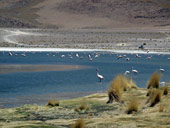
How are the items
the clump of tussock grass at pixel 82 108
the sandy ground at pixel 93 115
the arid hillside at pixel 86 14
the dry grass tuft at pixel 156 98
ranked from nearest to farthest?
the sandy ground at pixel 93 115, the clump of tussock grass at pixel 82 108, the dry grass tuft at pixel 156 98, the arid hillside at pixel 86 14

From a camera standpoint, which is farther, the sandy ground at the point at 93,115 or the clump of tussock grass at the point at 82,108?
the clump of tussock grass at the point at 82,108

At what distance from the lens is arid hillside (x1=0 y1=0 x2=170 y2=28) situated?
125m

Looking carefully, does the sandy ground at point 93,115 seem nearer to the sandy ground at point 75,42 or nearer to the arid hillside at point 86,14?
the sandy ground at point 75,42

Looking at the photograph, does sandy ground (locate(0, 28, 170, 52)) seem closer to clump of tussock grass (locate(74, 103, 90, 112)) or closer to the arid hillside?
the arid hillside

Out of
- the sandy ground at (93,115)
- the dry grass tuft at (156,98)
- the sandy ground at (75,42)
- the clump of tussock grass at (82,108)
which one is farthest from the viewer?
the sandy ground at (75,42)

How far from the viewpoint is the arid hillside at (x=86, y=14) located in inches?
4938

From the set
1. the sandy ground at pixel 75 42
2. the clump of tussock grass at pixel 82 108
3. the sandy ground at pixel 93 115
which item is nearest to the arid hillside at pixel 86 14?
the sandy ground at pixel 75 42

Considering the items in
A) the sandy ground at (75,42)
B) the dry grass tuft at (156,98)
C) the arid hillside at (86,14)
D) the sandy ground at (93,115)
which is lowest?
the sandy ground at (93,115)

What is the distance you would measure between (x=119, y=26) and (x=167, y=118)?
363 ft

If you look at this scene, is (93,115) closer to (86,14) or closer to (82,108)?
(82,108)

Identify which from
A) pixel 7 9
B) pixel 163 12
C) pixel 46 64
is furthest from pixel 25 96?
pixel 7 9

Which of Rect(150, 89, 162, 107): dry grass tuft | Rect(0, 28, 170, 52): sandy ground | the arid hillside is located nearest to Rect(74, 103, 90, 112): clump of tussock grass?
Rect(150, 89, 162, 107): dry grass tuft

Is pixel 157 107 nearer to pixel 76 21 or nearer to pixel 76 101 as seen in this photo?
pixel 76 101

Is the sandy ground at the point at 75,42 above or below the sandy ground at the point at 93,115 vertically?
above
